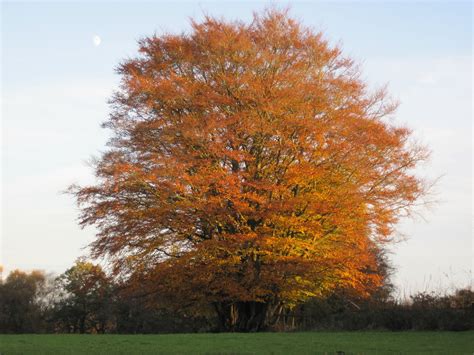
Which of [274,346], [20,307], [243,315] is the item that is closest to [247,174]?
[243,315]

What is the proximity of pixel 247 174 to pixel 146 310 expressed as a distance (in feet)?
39.1

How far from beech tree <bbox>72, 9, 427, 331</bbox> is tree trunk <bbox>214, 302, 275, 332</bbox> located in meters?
0.06

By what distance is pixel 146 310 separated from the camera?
34375mm

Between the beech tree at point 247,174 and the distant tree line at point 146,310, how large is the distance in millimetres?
1265

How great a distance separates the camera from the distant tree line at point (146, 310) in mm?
25422

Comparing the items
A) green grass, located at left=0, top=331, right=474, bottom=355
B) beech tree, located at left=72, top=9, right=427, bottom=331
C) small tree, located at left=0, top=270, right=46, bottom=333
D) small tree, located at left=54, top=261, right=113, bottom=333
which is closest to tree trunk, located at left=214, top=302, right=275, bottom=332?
beech tree, located at left=72, top=9, right=427, bottom=331

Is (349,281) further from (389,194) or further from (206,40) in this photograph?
(206,40)

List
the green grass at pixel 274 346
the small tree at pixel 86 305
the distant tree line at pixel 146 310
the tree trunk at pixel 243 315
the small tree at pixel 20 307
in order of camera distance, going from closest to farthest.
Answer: the green grass at pixel 274 346 < the distant tree line at pixel 146 310 < the tree trunk at pixel 243 315 < the small tree at pixel 86 305 < the small tree at pixel 20 307

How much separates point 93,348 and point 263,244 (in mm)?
10271

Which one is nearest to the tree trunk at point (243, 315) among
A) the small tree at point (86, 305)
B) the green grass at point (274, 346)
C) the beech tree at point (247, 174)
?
the beech tree at point (247, 174)

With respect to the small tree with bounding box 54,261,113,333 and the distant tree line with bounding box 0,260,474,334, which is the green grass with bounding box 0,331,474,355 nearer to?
the distant tree line with bounding box 0,260,474,334

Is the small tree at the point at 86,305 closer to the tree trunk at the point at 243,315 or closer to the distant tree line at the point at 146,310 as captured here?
the distant tree line at the point at 146,310

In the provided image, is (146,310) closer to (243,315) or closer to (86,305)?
(86,305)

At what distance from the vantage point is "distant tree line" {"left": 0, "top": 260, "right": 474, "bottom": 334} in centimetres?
2542
